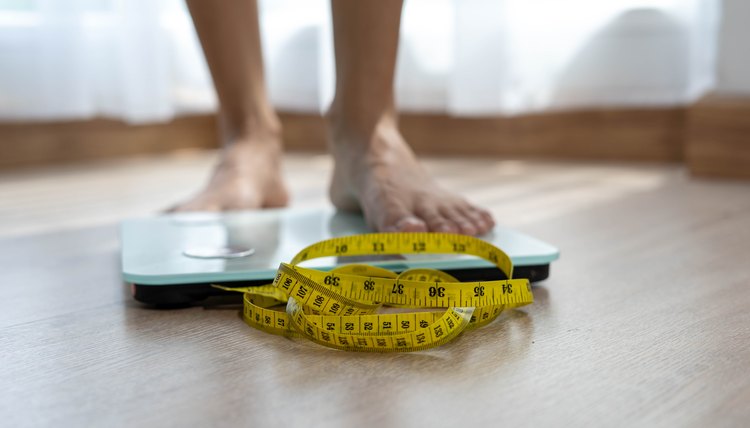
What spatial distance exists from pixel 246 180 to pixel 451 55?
3.29ft

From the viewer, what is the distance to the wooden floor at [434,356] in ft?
2.13

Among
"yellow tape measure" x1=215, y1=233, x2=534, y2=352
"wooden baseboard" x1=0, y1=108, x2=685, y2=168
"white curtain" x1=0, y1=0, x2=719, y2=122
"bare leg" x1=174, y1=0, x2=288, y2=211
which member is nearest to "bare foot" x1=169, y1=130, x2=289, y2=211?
"bare leg" x1=174, y1=0, x2=288, y2=211

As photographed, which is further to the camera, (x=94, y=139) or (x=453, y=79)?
(x=94, y=139)

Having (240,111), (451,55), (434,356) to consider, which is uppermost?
(451,55)

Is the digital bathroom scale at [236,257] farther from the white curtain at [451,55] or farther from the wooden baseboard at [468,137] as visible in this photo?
the wooden baseboard at [468,137]

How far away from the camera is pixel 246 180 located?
4.62ft

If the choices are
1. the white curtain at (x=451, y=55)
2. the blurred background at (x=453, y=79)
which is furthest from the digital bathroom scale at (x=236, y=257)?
the white curtain at (x=451, y=55)

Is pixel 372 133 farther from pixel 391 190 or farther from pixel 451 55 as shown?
pixel 451 55

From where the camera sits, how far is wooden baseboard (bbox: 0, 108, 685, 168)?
2.29 meters

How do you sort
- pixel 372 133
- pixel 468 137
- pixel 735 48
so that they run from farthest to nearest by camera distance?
pixel 468 137
pixel 735 48
pixel 372 133

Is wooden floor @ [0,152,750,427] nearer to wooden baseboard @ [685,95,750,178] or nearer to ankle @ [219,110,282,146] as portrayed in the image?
ankle @ [219,110,282,146]

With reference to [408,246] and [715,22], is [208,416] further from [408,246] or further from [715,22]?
[715,22]

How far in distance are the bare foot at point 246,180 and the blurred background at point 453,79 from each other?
0.40 meters

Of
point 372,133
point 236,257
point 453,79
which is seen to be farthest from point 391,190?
point 453,79
